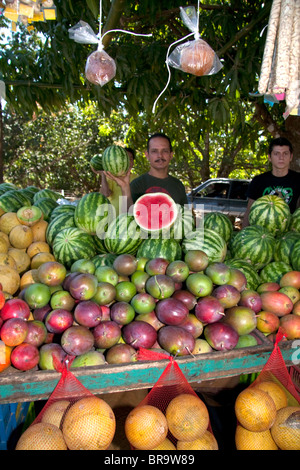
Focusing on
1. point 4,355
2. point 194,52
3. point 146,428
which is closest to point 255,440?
point 146,428

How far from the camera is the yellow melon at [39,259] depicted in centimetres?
241

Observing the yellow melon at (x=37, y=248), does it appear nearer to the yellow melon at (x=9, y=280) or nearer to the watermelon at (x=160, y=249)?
the yellow melon at (x=9, y=280)

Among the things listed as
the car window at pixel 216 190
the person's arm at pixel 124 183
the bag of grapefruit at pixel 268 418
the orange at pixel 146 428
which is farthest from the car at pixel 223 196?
the orange at pixel 146 428

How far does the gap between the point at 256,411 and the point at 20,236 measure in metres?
2.01

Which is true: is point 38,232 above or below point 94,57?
below

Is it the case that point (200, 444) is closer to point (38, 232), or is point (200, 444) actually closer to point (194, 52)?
point (38, 232)

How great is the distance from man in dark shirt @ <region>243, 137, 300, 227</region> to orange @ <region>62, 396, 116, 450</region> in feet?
9.25

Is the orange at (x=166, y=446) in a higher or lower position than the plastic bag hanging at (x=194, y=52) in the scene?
lower

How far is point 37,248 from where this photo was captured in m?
2.58

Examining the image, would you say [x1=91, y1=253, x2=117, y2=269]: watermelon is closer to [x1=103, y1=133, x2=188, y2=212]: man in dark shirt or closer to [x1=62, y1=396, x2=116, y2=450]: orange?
[x1=62, y1=396, x2=116, y2=450]: orange

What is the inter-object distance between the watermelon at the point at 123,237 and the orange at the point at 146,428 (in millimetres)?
1160

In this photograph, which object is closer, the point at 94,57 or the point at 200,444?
the point at 200,444

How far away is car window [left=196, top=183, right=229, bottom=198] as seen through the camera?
1116 centimetres
